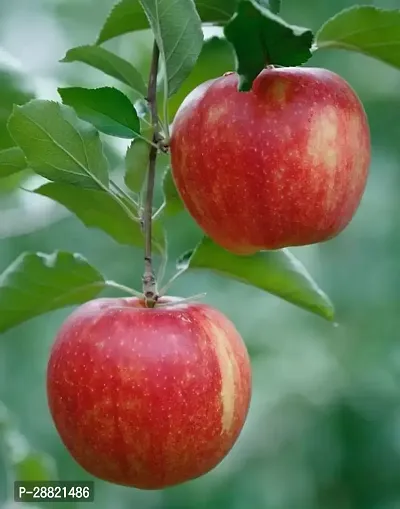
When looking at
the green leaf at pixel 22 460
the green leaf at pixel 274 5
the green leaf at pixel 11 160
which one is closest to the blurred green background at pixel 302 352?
the green leaf at pixel 22 460

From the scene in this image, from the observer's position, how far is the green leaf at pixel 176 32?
2.01 feet

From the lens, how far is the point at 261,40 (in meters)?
0.54

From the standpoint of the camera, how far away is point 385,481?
196cm

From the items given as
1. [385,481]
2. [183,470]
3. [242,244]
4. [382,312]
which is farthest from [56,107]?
[385,481]

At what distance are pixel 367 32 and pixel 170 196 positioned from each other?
22 centimetres

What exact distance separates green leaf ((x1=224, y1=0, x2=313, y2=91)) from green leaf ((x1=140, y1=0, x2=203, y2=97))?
8cm

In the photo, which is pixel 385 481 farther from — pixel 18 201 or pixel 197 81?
pixel 197 81

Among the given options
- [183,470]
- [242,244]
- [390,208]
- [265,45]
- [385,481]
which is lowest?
[385,481]

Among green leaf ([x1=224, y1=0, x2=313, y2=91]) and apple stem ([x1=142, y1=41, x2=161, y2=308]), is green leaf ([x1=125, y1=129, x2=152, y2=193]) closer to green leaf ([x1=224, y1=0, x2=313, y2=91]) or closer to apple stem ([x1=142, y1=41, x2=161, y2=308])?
apple stem ([x1=142, y1=41, x2=161, y2=308])

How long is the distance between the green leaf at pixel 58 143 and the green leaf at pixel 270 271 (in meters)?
0.14

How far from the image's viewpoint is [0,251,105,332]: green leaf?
2.50 feet

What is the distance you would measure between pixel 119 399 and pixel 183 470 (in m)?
0.08

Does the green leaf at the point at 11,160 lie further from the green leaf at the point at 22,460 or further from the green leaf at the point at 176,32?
the green leaf at the point at 22,460

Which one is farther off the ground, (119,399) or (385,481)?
(119,399)
